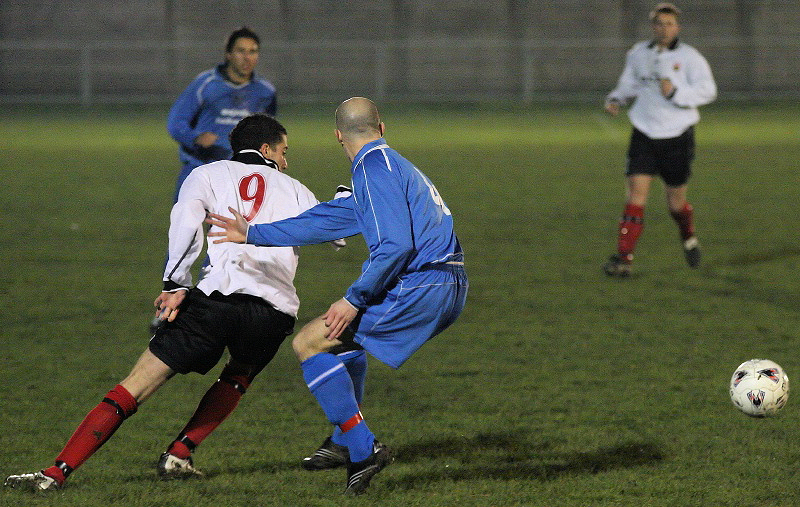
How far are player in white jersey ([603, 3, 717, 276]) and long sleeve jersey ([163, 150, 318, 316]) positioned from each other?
5.46 m

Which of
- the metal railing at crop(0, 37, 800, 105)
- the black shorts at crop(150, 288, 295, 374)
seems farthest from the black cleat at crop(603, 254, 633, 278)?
the metal railing at crop(0, 37, 800, 105)

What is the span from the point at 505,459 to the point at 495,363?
183cm

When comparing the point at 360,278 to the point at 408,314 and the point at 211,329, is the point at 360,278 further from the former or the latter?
the point at 211,329

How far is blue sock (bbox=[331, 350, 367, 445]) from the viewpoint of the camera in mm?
4710

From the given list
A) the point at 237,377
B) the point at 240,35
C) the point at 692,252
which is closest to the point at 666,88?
the point at 692,252

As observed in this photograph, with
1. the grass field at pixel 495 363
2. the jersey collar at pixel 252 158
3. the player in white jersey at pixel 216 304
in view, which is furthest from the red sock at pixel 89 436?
the jersey collar at pixel 252 158

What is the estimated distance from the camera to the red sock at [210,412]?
4.72m

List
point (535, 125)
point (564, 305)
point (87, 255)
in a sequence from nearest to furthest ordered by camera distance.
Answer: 1. point (564, 305)
2. point (87, 255)
3. point (535, 125)

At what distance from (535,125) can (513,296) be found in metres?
17.2

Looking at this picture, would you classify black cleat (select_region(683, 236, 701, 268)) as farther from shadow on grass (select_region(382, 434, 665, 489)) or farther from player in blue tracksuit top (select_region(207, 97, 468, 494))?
player in blue tracksuit top (select_region(207, 97, 468, 494))

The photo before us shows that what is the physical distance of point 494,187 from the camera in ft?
51.9

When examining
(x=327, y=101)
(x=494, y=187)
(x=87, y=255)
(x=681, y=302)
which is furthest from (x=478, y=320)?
(x=327, y=101)

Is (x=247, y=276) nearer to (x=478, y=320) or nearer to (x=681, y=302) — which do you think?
(x=478, y=320)

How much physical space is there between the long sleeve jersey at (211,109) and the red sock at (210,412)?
134 inches
